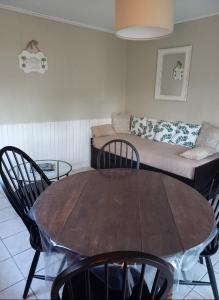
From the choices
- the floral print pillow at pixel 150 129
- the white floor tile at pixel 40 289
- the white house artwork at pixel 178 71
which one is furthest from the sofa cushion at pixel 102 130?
the white floor tile at pixel 40 289

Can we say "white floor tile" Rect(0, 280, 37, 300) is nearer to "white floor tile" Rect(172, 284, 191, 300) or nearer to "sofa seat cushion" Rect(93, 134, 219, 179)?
"white floor tile" Rect(172, 284, 191, 300)

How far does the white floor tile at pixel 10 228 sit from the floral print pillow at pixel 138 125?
2.53m

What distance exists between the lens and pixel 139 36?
1.74 meters

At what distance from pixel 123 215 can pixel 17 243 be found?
4.51 ft

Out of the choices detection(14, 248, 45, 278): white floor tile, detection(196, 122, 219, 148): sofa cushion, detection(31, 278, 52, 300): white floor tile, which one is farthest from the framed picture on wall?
detection(31, 278, 52, 300): white floor tile

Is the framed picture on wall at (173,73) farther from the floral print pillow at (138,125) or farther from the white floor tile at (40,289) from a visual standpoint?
the white floor tile at (40,289)

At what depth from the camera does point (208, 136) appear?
3.26 m

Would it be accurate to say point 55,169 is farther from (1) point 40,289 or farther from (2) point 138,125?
(2) point 138,125

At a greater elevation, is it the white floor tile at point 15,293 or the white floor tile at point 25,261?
the white floor tile at point 25,261

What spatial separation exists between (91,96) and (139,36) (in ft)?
8.16

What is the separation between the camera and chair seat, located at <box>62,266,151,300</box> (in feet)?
3.60

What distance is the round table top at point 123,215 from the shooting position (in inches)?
41.8

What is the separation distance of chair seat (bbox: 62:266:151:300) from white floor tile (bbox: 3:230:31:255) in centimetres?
111

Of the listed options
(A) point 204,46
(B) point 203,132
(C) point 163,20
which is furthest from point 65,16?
(B) point 203,132
